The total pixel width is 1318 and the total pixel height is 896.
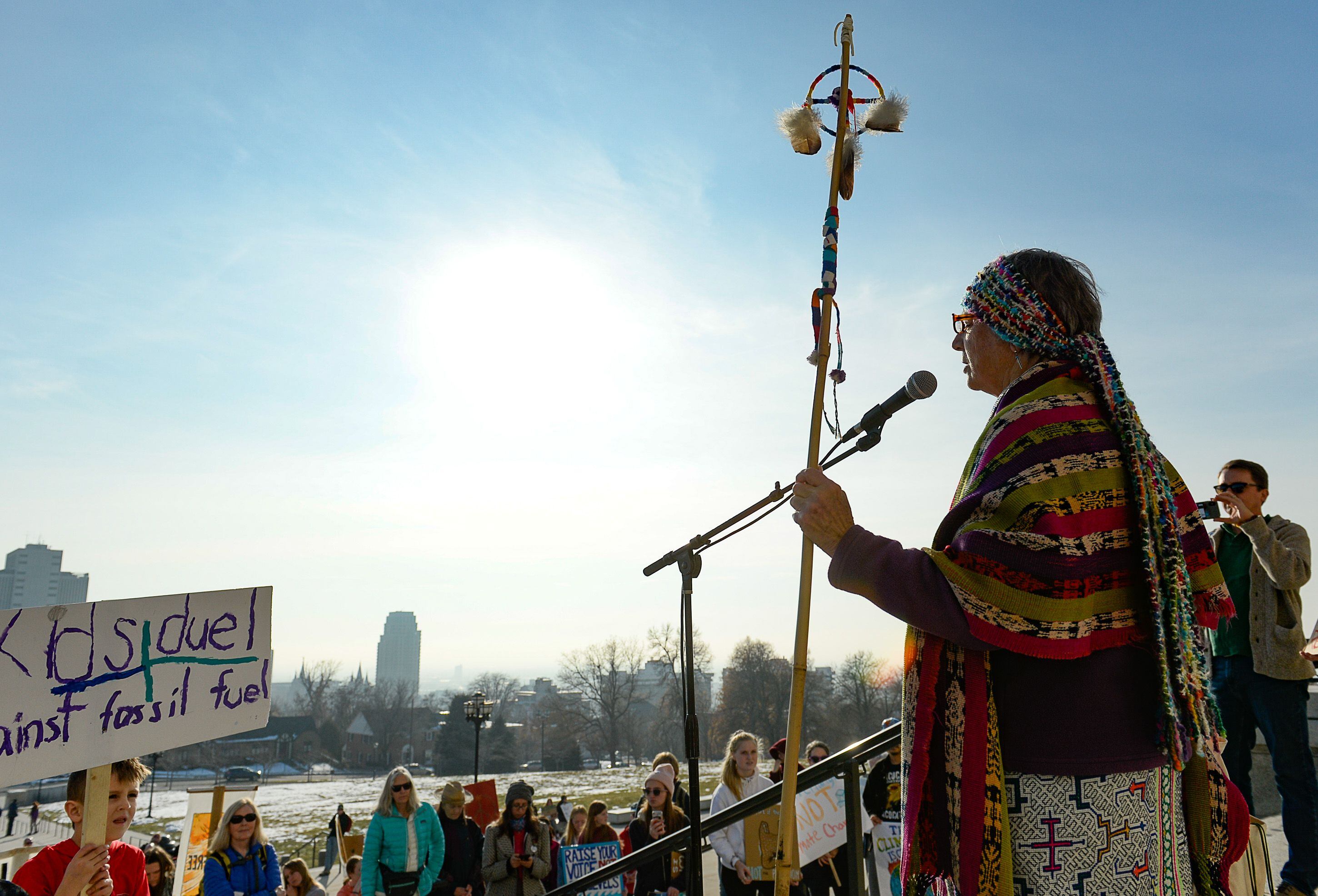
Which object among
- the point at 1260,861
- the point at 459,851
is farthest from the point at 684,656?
the point at 459,851

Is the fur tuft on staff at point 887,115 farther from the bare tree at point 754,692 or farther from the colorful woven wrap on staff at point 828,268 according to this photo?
the bare tree at point 754,692

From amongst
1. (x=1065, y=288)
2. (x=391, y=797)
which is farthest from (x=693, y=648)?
Result: (x=391, y=797)

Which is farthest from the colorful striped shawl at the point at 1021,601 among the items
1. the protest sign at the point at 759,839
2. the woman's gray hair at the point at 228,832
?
the woman's gray hair at the point at 228,832

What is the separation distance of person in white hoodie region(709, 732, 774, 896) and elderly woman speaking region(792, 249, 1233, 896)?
387 cm

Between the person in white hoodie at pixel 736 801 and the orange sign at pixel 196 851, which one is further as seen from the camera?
the orange sign at pixel 196 851

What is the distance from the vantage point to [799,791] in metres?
2.90

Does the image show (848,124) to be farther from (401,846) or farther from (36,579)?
(36,579)

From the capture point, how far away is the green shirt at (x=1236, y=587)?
4.20 m

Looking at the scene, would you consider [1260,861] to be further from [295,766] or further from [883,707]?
[295,766]

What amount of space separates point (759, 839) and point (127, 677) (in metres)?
3.99

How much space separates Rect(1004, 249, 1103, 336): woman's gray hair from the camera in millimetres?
1992

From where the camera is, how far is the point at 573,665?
63344mm

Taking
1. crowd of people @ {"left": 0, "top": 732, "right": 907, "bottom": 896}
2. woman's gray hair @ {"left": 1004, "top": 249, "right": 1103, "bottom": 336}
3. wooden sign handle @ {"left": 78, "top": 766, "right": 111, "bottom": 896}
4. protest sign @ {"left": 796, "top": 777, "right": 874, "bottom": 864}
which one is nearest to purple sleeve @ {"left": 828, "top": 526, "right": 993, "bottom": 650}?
woman's gray hair @ {"left": 1004, "top": 249, "right": 1103, "bottom": 336}

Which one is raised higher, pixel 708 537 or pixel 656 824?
pixel 708 537
